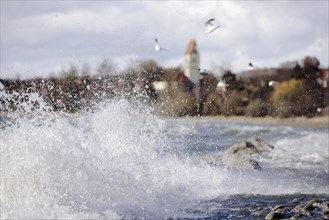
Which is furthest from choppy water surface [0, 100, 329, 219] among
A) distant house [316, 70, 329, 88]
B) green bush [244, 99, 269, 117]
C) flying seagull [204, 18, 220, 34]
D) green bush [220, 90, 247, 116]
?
distant house [316, 70, 329, 88]

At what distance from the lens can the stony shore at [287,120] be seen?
4393cm

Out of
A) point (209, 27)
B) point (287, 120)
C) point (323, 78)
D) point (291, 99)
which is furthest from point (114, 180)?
point (323, 78)

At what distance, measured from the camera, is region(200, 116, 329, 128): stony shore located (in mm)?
43931

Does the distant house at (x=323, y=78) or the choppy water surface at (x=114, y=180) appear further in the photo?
the distant house at (x=323, y=78)

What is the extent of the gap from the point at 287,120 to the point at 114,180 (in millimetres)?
39759

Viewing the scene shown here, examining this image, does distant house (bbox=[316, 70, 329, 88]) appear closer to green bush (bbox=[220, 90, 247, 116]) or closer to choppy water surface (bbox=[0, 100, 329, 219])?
green bush (bbox=[220, 90, 247, 116])

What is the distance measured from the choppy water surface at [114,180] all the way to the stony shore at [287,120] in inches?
1252

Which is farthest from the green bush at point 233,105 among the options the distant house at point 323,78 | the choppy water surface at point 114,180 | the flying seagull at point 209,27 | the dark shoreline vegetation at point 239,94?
the choppy water surface at point 114,180

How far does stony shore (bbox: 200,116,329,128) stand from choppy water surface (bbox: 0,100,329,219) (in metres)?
31.8

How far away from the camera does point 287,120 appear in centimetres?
4712

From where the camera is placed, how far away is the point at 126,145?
11859 mm

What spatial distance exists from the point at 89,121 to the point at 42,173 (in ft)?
16.6

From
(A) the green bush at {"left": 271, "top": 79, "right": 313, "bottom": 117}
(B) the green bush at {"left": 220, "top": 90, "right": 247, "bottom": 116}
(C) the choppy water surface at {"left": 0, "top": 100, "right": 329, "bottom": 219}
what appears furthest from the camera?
(B) the green bush at {"left": 220, "top": 90, "right": 247, "bottom": 116}

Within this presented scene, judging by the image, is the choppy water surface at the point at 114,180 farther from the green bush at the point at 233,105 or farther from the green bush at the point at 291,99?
the green bush at the point at 233,105
